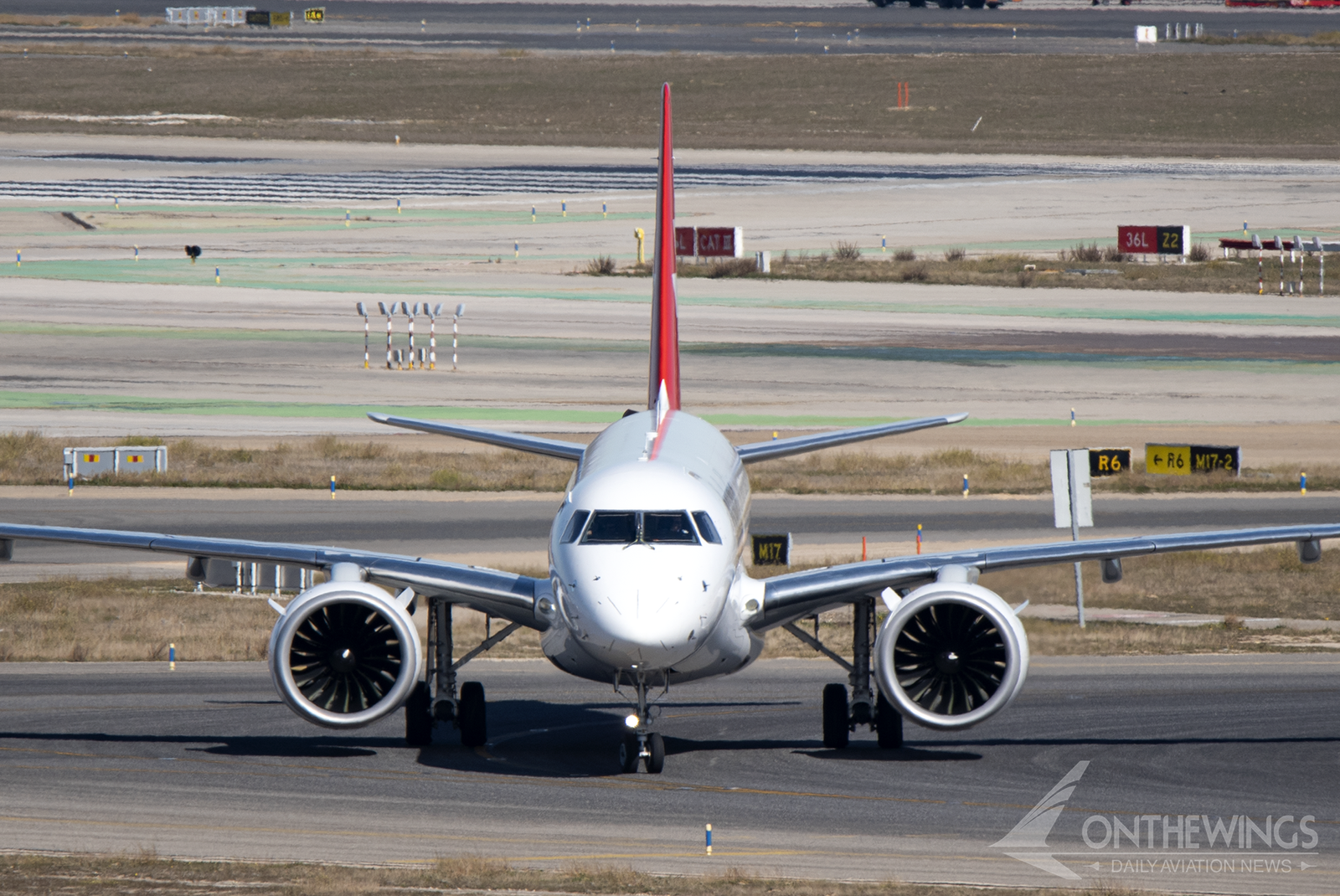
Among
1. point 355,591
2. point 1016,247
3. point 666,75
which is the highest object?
point 666,75

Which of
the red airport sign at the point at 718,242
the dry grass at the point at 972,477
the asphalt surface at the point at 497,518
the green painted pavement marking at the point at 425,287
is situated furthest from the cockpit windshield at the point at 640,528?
the red airport sign at the point at 718,242

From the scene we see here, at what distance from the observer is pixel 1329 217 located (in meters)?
106

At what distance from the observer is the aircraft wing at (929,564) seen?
24.9m

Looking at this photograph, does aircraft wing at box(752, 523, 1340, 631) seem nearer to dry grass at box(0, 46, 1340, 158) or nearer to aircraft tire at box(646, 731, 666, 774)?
aircraft tire at box(646, 731, 666, 774)

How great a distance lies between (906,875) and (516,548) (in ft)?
83.5

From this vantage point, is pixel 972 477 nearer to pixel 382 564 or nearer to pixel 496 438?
pixel 496 438

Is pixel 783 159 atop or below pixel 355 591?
atop

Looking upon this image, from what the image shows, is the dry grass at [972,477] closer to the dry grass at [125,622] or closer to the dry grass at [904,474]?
the dry grass at [904,474]

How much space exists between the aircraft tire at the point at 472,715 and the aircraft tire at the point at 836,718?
205 inches

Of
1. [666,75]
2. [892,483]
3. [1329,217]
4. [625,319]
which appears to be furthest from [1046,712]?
[666,75]

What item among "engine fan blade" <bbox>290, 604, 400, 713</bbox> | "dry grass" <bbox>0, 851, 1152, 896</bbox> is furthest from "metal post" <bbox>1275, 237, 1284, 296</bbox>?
"dry grass" <bbox>0, 851, 1152, 896</bbox>

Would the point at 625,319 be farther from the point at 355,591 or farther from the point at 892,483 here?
the point at 355,591

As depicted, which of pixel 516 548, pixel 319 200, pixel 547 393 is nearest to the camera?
pixel 516 548

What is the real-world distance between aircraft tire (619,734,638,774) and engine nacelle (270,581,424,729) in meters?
3.07
